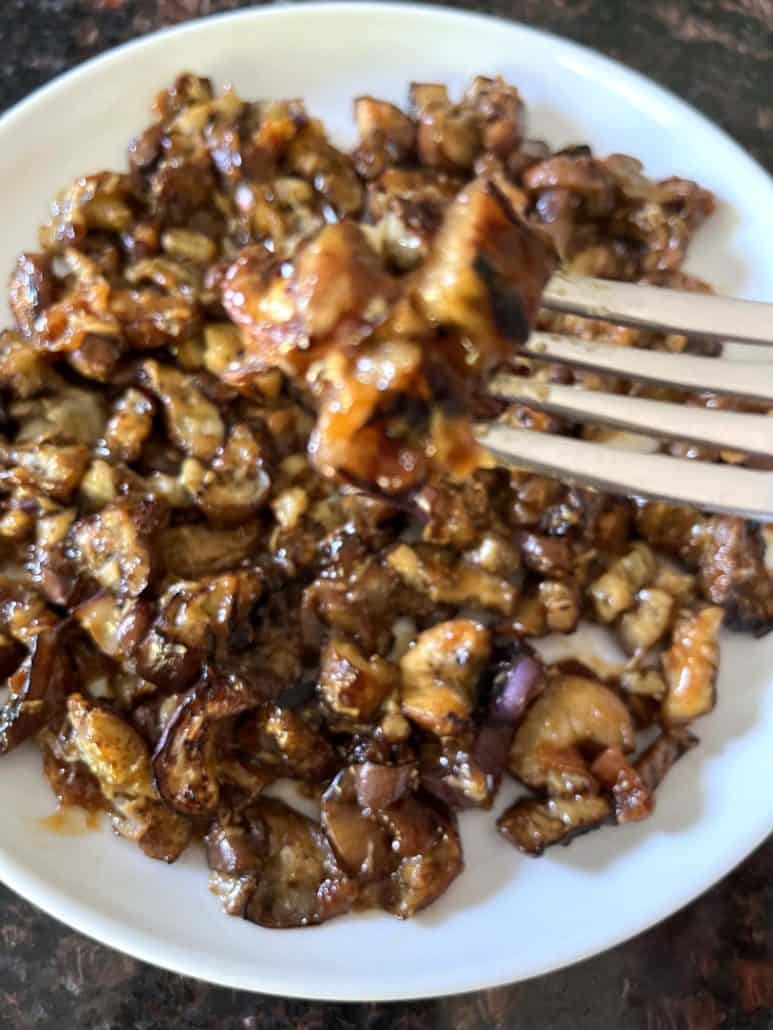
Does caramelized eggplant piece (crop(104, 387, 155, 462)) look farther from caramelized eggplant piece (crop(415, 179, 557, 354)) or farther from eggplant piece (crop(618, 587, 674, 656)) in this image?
eggplant piece (crop(618, 587, 674, 656))

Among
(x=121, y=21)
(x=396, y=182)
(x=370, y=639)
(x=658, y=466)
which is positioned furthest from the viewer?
(x=121, y=21)

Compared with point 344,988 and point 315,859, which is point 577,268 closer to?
point 315,859

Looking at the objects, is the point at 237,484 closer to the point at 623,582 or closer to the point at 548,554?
the point at 548,554

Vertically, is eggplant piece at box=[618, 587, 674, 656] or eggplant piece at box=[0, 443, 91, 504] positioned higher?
eggplant piece at box=[0, 443, 91, 504]

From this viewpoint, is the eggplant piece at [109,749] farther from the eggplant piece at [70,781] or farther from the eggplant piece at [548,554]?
the eggplant piece at [548,554]

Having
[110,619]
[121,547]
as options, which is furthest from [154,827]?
[121,547]

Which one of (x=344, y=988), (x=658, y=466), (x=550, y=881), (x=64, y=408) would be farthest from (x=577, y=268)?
(x=344, y=988)

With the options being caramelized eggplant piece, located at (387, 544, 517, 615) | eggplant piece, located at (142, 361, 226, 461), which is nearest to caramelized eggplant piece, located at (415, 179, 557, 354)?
caramelized eggplant piece, located at (387, 544, 517, 615)
